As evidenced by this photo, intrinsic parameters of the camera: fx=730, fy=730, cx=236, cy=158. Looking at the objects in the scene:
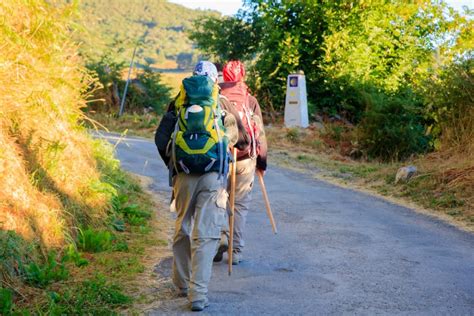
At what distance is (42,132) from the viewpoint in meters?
8.22

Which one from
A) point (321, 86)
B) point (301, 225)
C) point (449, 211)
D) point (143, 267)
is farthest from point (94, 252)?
point (321, 86)

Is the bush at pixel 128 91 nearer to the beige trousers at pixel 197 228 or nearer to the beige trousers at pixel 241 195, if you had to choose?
the beige trousers at pixel 241 195

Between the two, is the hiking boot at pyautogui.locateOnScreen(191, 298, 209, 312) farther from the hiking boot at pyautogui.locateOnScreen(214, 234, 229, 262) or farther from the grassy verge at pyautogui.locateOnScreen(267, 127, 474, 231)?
the grassy verge at pyautogui.locateOnScreen(267, 127, 474, 231)

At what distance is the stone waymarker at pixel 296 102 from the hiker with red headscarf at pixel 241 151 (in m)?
16.9

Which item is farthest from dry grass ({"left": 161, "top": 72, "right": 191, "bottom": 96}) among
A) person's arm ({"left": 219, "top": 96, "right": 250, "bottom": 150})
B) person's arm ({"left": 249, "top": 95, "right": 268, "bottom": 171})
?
person's arm ({"left": 219, "top": 96, "right": 250, "bottom": 150})

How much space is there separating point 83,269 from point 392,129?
13.7m

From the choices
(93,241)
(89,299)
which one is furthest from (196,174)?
(93,241)

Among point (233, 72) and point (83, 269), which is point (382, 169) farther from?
point (83, 269)

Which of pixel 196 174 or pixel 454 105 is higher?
pixel 454 105

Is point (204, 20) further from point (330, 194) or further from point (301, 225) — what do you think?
point (301, 225)

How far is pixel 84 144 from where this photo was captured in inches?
390

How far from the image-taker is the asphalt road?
5.97m

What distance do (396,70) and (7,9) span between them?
20.5 m

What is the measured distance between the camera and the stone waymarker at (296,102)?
24578mm
